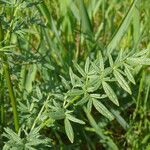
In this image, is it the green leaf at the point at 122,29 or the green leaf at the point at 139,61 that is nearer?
the green leaf at the point at 139,61

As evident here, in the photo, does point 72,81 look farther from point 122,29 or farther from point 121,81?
point 122,29

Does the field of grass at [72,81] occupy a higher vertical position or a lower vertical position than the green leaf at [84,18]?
lower

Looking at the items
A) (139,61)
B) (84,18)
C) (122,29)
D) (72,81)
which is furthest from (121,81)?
(84,18)

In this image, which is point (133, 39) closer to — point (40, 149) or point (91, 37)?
point (91, 37)

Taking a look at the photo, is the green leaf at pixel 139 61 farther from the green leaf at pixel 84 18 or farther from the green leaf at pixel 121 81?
the green leaf at pixel 84 18

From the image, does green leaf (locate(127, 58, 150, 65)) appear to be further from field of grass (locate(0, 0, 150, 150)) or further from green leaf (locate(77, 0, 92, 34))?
green leaf (locate(77, 0, 92, 34))

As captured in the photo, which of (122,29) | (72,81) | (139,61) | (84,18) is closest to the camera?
(139,61)

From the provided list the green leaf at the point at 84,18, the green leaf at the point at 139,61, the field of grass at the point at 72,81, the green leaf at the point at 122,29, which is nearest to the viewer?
the green leaf at the point at 139,61

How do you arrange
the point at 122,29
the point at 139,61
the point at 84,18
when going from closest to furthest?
the point at 139,61
the point at 122,29
the point at 84,18

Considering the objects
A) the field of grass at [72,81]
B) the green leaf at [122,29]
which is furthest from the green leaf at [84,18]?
the green leaf at [122,29]
